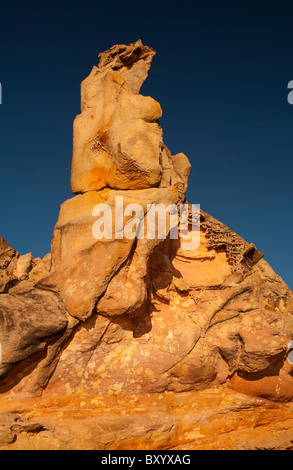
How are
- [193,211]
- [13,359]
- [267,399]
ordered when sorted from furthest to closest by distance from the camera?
[193,211], [267,399], [13,359]

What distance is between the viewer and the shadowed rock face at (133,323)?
5512 mm

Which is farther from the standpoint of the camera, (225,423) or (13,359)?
(225,423)

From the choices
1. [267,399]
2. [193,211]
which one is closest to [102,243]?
[193,211]

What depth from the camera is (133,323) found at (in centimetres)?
637

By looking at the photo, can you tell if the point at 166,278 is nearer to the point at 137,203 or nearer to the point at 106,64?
the point at 137,203

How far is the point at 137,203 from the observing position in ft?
20.6

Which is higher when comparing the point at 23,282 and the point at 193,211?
the point at 193,211

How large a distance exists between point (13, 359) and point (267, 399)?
12.4 feet

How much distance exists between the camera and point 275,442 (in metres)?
6.15

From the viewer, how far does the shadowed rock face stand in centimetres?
551
